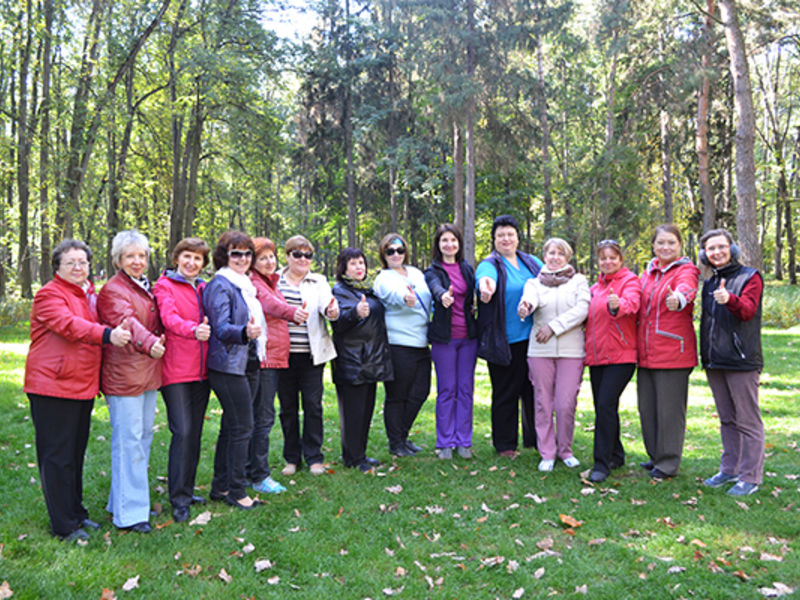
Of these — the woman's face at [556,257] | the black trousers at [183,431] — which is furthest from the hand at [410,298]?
the black trousers at [183,431]

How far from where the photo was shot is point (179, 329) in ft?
13.6

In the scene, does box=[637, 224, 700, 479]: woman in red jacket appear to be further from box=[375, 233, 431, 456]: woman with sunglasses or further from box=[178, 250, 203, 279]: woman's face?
box=[178, 250, 203, 279]: woman's face

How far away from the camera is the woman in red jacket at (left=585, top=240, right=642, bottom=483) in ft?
17.0

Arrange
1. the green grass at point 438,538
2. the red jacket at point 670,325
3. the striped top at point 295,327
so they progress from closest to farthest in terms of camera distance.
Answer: the green grass at point 438,538 < the red jacket at point 670,325 < the striped top at point 295,327

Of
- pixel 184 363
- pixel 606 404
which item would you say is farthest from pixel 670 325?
pixel 184 363

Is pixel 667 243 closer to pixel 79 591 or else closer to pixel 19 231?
pixel 79 591

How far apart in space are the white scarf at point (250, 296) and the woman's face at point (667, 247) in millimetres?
3542

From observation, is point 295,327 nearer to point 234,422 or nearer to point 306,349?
point 306,349

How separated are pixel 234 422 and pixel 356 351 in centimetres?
138

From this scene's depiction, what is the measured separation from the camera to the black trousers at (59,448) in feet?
12.7

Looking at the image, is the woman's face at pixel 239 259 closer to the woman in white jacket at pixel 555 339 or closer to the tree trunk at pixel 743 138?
the woman in white jacket at pixel 555 339

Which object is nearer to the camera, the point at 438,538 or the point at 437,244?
the point at 438,538

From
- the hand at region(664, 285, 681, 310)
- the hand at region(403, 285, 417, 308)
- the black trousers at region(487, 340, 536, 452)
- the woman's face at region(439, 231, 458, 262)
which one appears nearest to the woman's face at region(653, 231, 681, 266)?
the hand at region(664, 285, 681, 310)

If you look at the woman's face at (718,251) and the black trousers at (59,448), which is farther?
the woman's face at (718,251)
